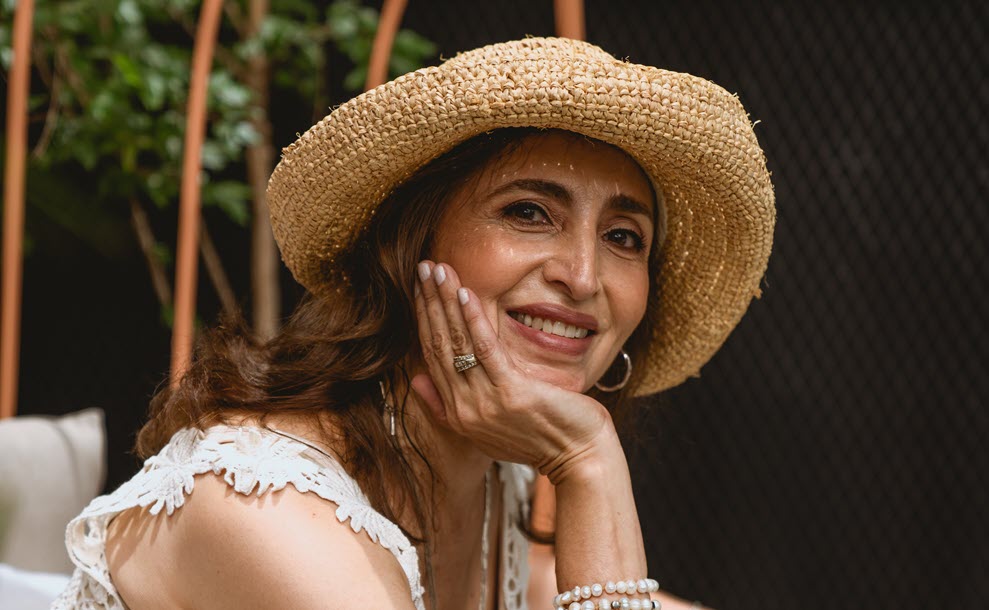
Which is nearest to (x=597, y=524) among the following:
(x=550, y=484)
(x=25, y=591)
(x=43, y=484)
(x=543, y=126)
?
(x=543, y=126)

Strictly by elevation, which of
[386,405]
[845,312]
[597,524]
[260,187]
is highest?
[260,187]

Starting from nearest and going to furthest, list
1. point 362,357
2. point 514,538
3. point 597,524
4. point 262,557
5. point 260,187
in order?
point 262,557 → point 597,524 → point 362,357 → point 514,538 → point 260,187

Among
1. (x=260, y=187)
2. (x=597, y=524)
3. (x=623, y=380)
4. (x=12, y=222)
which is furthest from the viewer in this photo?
(x=260, y=187)

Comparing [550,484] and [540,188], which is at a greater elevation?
[540,188]

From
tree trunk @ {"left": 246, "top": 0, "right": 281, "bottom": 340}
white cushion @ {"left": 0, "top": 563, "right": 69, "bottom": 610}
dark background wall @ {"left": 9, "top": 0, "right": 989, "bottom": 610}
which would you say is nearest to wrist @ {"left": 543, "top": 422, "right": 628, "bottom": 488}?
white cushion @ {"left": 0, "top": 563, "right": 69, "bottom": 610}

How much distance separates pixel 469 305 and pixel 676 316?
2.02 feet

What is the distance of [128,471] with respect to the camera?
129 inches

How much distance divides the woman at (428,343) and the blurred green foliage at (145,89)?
1.50 m

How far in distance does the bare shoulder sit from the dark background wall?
6.14ft

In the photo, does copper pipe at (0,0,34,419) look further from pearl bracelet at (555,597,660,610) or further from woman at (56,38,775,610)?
pearl bracelet at (555,597,660,610)

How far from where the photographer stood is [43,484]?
2027mm

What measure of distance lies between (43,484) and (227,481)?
840 millimetres

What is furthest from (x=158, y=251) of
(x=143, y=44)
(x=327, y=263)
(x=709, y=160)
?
(x=709, y=160)

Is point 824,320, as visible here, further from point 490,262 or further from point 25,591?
point 25,591
